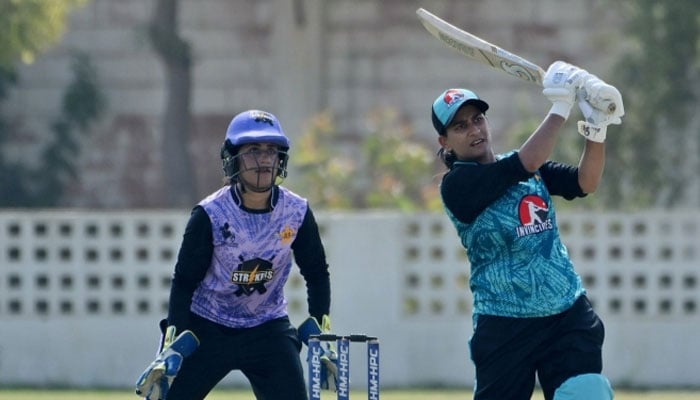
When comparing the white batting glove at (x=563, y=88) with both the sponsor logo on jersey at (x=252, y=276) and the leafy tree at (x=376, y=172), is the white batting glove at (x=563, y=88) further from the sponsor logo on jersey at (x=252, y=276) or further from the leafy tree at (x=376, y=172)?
the leafy tree at (x=376, y=172)

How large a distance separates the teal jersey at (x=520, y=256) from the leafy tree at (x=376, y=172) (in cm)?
837

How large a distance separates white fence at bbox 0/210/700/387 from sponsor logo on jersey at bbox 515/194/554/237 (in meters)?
7.20

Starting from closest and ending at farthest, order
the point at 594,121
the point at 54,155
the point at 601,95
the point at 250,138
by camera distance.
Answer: the point at 601,95
the point at 594,121
the point at 250,138
the point at 54,155

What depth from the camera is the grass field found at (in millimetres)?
12852

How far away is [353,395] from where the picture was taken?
13.2m

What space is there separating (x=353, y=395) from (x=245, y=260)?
640 cm

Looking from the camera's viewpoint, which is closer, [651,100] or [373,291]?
[373,291]

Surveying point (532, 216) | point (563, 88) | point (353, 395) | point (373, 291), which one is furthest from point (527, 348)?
point (373, 291)

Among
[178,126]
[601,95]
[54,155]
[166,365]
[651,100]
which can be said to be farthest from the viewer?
[54,155]

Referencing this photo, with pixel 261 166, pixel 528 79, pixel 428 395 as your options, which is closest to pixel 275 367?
pixel 261 166

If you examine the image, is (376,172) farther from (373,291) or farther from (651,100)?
(651,100)

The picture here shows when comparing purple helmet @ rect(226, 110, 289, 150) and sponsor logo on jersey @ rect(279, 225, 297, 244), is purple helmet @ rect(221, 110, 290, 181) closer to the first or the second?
purple helmet @ rect(226, 110, 289, 150)

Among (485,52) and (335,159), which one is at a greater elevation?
(485,52)

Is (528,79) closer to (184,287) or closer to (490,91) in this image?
(184,287)
